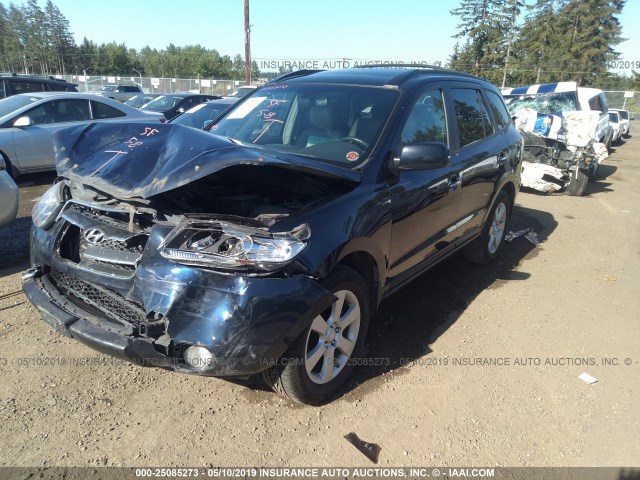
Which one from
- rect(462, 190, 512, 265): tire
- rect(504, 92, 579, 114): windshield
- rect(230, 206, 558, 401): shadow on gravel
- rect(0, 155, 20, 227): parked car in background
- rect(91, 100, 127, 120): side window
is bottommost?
rect(230, 206, 558, 401): shadow on gravel

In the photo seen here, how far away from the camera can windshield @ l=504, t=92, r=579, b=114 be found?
40.7 feet

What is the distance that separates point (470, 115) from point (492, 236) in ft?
5.08

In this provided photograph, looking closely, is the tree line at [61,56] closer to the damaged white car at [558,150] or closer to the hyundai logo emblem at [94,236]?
the damaged white car at [558,150]

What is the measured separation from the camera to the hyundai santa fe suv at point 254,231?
88.8 inches

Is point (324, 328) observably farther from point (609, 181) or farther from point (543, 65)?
point (543, 65)

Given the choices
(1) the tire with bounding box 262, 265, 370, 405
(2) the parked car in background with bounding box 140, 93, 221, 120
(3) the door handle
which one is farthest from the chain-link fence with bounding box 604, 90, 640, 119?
(1) the tire with bounding box 262, 265, 370, 405

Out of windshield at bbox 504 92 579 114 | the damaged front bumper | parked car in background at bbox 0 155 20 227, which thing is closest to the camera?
the damaged front bumper

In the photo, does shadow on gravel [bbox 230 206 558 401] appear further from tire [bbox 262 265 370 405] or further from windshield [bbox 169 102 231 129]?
windshield [bbox 169 102 231 129]

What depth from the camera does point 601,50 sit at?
52.7 metres

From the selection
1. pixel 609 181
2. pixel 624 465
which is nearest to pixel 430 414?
A: pixel 624 465

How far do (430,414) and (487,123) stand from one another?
10.2 feet

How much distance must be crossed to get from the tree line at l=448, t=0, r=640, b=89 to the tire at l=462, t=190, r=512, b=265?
49792 millimetres

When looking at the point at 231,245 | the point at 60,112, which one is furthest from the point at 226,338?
the point at 60,112

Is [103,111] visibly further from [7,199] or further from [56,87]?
[7,199]
